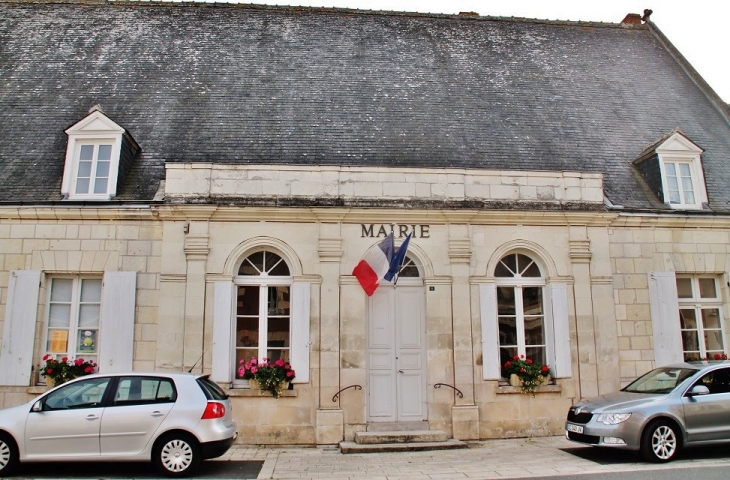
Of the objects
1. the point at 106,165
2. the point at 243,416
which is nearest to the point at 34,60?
the point at 106,165

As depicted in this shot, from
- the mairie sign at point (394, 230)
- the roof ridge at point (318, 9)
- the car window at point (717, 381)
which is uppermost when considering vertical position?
the roof ridge at point (318, 9)

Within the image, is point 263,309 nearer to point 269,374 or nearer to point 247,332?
point 247,332

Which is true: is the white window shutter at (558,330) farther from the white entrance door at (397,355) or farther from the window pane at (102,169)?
the window pane at (102,169)

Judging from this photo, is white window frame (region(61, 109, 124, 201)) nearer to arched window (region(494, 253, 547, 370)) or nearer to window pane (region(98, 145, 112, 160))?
window pane (region(98, 145, 112, 160))

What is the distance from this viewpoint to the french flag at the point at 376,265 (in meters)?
10.1

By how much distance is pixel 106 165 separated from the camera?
1127cm

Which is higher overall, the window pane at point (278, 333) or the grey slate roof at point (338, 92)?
the grey slate roof at point (338, 92)

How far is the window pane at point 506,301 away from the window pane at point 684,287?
11.5 feet

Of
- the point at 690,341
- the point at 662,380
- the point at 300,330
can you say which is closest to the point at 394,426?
the point at 300,330

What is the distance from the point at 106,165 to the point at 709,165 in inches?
489

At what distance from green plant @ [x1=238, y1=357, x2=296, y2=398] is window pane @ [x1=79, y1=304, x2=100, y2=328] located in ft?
9.04

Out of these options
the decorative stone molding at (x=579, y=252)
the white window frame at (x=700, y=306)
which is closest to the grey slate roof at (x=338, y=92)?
the decorative stone molding at (x=579, y=252)

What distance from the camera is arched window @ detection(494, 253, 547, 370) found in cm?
1095

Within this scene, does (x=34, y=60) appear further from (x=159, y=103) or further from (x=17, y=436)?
(x=17, y=436)
